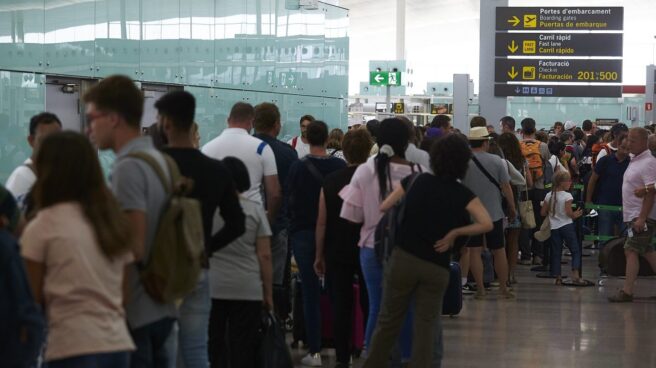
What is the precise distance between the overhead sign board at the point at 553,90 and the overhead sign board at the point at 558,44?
537 millimetres

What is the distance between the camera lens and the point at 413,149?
26.5 feet

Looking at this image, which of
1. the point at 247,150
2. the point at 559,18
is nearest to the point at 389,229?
the point at 247,150

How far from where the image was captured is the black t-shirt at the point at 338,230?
7.36 m

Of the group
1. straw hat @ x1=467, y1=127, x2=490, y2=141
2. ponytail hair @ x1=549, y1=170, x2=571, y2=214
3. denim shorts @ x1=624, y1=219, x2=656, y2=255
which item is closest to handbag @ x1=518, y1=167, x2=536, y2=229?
ponytail hair @ x1=549, y1=170, x2=571, y2=214

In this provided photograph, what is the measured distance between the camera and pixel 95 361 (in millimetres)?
3736

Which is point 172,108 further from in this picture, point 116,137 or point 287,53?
point 287,53

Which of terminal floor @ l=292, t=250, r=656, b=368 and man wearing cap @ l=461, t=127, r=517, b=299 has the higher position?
man wearing cap @ l=461, t=127, r=517, b=299

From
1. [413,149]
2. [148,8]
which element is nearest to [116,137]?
[413,149]

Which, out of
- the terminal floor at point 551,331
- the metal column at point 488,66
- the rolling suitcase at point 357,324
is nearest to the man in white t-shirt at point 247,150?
the rolling suitcase at point 357,324

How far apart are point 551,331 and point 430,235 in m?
4.16

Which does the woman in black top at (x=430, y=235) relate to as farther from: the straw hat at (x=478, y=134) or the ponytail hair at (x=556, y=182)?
the ponytail hair at (x=556, y=182)

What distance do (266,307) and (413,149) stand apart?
2.49 meters

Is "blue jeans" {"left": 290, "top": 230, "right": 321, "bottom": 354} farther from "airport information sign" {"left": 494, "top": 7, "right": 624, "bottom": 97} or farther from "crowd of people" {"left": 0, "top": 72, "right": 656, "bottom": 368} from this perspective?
"airport information sign" {"left": 494, "top": 7, "right": 624, "bottom": 97}

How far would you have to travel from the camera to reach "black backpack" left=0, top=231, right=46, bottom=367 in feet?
12.0
